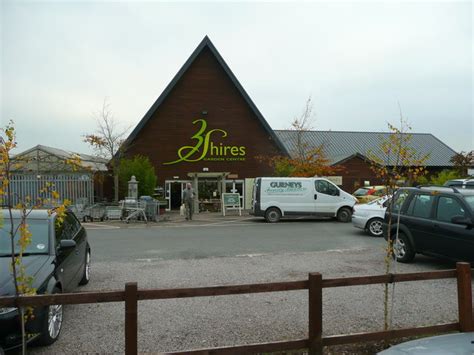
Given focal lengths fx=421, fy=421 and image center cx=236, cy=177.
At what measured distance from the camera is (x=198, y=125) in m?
29.9

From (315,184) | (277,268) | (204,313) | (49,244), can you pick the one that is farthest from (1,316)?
(315,184)

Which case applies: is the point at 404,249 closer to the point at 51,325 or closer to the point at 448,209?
the point at 448,209

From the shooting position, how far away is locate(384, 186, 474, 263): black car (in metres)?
7.68

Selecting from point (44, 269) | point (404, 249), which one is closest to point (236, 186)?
point (404, 249)

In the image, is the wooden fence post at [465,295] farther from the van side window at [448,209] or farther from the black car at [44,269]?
the black car at [44,269]

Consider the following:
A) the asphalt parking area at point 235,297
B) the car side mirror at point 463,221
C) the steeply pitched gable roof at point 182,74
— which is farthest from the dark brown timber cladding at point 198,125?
the car side mirror at point 463,221

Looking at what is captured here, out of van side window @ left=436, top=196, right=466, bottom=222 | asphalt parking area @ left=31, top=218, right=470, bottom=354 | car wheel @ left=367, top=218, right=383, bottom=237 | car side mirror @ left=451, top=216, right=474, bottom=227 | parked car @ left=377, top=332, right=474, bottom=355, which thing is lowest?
asphalt parking area @ left=31, top=218, right=470, bottom=354

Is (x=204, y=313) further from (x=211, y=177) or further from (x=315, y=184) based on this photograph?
(x=211, y=177)

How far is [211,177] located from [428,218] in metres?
22.2

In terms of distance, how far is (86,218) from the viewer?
813 inches

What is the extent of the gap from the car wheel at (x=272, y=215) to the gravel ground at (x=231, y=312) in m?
10.7

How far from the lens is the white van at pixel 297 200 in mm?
19328

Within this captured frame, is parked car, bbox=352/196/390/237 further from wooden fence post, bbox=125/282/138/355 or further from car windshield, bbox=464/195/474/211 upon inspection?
wooden fence post, bbox=125/282/138/355

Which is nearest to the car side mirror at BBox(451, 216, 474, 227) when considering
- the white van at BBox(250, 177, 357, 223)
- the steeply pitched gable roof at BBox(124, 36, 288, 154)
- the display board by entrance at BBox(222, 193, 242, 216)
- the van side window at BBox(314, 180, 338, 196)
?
the white van at BBox(250, 177, 357, 223)
